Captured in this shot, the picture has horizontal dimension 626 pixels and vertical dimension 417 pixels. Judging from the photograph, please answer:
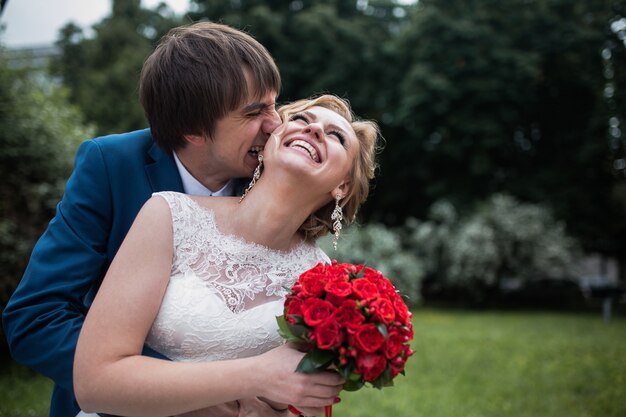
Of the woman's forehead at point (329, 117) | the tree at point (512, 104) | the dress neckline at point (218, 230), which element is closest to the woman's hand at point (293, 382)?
the dress neckline at point (218, 230)

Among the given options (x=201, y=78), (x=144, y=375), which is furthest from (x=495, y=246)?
(x=144, y=375)

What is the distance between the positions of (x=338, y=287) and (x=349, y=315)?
12 centimetres

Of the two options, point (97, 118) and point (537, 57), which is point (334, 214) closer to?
point (97, 118)

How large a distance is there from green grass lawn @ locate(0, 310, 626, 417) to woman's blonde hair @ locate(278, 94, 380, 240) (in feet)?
15.5

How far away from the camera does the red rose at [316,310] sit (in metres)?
2.13

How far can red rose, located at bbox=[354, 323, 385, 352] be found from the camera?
2062 millimetres

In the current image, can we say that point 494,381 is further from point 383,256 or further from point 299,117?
point 383,256

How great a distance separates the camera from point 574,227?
929 inches

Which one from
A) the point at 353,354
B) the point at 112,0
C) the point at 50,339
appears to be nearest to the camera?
the point at 353,354

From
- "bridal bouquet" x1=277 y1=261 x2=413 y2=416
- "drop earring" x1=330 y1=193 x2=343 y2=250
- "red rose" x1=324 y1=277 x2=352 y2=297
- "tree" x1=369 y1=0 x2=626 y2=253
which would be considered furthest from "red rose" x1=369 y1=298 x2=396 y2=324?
"tree" x1=369 y1=0 x2=626 y2=253

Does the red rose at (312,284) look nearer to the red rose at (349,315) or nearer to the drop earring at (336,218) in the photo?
the red rose at (349,315)

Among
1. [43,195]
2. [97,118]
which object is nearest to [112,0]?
[97,118]

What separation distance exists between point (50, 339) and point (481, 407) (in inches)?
261

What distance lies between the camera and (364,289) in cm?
220
